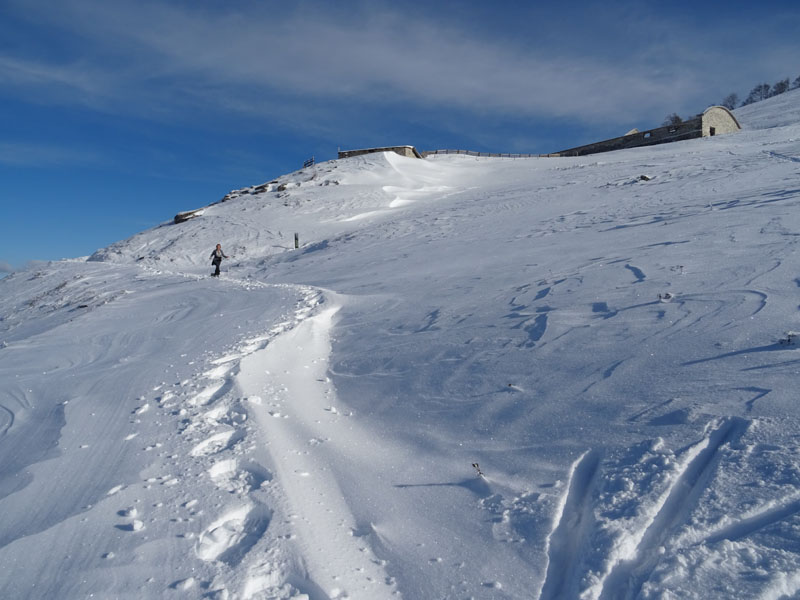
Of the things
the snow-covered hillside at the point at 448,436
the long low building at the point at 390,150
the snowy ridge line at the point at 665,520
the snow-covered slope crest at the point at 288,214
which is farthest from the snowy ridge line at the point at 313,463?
the long low building at the point at 390,150

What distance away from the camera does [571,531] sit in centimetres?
294

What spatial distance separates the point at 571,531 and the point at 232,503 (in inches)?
88.9

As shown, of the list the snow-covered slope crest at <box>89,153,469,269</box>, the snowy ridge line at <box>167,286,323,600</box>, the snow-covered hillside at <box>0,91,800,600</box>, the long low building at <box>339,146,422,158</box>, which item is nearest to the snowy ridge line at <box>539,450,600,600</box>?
the snow-covered hillside at <box>0,91,800,600</box>

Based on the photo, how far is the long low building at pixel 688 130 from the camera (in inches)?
1512

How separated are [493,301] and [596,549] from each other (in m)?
4.80

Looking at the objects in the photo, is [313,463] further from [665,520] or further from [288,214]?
[288,214]

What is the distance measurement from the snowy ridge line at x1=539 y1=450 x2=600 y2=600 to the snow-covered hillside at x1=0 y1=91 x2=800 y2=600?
14 millimetres

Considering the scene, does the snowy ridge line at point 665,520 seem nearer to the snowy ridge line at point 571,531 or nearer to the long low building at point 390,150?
the snowy ridge line at point 571,531

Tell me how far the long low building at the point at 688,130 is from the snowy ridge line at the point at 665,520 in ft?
139

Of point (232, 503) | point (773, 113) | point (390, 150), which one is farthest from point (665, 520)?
point (773, 113)

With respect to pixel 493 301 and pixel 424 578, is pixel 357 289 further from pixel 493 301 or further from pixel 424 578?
pixel 424 578

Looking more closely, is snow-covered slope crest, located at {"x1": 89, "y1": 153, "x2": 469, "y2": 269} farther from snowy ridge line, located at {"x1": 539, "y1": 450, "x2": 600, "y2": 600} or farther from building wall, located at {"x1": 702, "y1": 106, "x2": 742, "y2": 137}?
building wall, located at {"x1": 702, "y1": 106, "x2": 742, "y2": 137}

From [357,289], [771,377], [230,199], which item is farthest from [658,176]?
[230,199]

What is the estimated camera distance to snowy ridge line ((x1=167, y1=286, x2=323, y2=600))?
2807 mm
